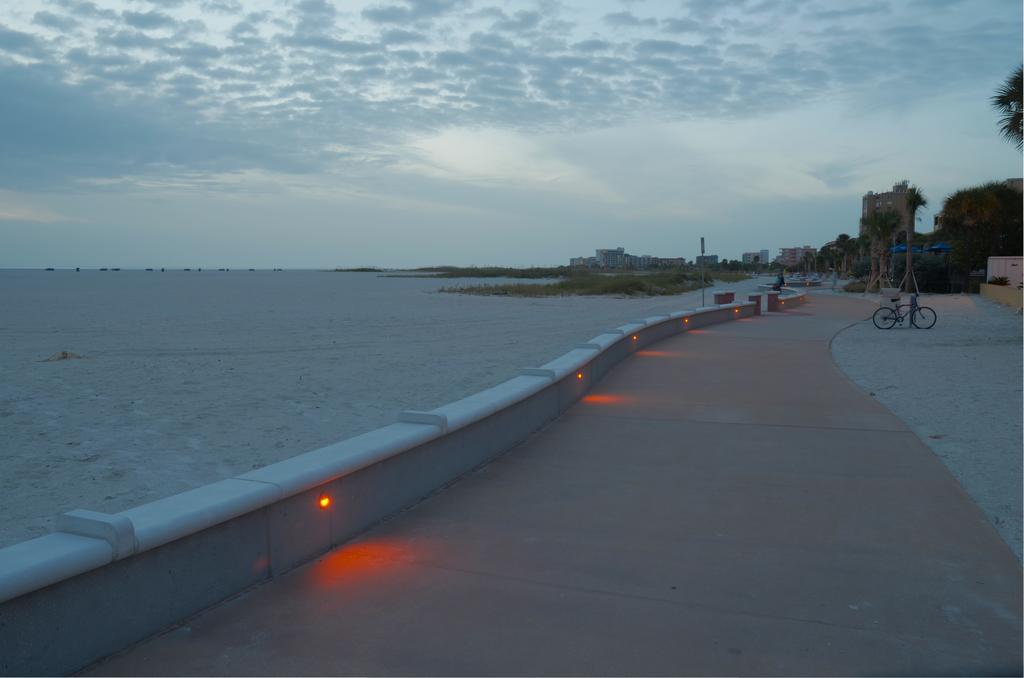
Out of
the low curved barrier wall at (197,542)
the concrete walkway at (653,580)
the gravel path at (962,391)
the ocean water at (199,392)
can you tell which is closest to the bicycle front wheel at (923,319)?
the gravel path at (962,391)

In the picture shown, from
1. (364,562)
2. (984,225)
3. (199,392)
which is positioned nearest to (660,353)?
(199,392)

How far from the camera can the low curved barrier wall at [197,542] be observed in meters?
3.21

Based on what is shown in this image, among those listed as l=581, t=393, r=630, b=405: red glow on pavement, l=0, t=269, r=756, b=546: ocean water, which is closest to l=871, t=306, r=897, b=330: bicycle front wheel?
l=0, t=269, r=756, b=546: ocean water

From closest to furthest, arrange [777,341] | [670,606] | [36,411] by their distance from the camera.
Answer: [670,606] → [36,411] → [777,341]

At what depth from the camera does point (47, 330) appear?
29516 mm

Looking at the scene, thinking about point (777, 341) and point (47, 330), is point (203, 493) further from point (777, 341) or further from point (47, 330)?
point (47, 330)

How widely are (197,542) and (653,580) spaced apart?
7.50ft

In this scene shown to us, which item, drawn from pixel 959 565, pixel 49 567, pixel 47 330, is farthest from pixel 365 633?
pixel 47 330

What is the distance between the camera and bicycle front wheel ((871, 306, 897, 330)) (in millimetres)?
22672

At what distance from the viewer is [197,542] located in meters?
3.91

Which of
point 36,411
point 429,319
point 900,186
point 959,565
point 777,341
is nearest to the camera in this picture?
point 959,565

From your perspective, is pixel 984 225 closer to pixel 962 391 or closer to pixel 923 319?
pixel 923 319

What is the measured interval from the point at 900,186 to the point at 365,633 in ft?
535

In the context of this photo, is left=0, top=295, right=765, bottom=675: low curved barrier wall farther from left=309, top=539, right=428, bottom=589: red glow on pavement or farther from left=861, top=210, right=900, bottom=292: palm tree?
left=861, top=210, right=900, bottom=292: palm tree
